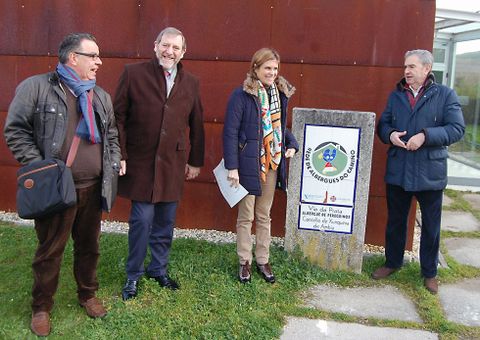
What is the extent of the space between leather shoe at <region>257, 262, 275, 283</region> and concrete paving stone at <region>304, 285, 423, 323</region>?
0.32 meters

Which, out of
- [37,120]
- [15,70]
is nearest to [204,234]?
[37,120]

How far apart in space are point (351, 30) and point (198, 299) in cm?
303

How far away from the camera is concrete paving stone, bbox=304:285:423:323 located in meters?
3.67

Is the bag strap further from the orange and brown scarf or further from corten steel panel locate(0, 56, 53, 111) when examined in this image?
corten steel panel locate(0, 56, 53, 111)

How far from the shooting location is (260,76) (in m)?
3.76

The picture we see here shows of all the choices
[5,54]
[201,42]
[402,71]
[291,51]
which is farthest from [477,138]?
[5,54]

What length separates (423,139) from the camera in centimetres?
380

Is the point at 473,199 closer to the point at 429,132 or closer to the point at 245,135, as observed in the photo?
the point at 429,132

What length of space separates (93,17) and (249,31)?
173 centimetres

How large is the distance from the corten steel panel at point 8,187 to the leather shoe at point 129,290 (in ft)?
9.19

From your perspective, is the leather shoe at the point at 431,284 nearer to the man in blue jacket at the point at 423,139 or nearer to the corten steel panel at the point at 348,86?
the man in blue jacket at the point at 423,139

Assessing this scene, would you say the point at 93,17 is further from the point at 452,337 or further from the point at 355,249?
the point at 452,337

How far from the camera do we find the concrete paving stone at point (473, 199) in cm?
697

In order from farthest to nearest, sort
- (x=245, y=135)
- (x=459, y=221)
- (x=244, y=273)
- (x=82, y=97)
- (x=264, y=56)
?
(x=459, y=221) → (x=244, y=273) → (x=245, y=135) → (x=264, y=56) → (x=82, y=97)
